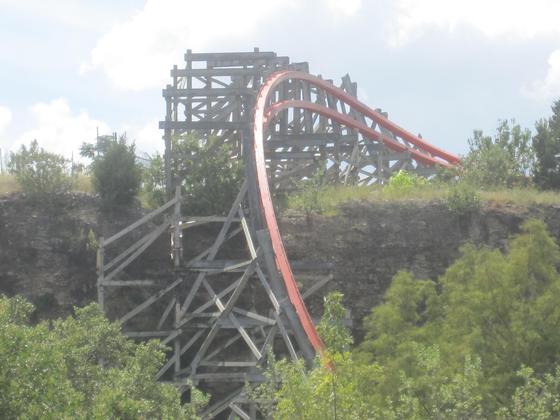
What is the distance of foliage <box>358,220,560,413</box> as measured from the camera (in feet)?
45.0

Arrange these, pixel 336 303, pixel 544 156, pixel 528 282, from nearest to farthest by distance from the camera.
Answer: pixel 336 303 < pixel 528 282 < pixel 544 156

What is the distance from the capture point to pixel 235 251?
21.4 metres

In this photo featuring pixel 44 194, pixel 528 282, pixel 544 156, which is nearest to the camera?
pixel 528 282

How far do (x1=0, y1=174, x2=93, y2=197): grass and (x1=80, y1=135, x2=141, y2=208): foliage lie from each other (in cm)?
28

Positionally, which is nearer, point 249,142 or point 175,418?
point 175,418

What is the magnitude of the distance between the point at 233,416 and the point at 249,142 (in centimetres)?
590

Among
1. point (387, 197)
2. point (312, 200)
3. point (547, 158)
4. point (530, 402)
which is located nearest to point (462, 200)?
point (387, 197)

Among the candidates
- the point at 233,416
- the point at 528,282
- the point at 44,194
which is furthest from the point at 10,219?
the point at 528,282

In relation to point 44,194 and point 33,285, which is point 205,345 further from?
point 44,194

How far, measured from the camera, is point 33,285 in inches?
800

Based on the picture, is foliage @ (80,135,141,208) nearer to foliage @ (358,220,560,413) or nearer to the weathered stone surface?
the weathered stone surface

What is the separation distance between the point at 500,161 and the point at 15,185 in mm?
10410

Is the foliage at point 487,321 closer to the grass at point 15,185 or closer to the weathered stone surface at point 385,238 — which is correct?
the weathered stone surface at point 385,238

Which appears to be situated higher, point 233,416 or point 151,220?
point 151,220
